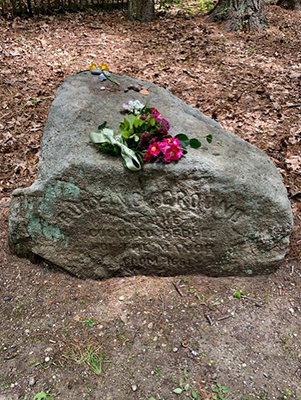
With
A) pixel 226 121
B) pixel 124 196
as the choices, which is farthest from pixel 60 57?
pixel 124 196

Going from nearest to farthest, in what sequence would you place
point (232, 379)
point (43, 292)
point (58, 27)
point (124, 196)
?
point (232, 379) → point (124, 196) → point (43, 292) → point (58, 27)

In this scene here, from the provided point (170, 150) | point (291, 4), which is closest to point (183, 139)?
point (170, 150)

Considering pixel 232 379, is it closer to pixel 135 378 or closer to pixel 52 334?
pixel 135 378

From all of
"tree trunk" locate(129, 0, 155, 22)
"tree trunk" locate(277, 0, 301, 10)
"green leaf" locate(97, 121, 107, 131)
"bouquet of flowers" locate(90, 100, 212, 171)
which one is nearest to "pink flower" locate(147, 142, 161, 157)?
"bouquet of flowers" locate(90, 100, 212, 171)

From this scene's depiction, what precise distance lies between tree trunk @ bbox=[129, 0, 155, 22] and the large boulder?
5327 mm

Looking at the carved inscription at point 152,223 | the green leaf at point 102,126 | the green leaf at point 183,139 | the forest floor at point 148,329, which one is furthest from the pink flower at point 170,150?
the forest floor at point 148,329

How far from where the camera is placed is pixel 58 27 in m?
6.84

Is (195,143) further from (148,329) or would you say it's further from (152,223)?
(148,329)

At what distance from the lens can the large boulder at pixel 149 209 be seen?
2465mm

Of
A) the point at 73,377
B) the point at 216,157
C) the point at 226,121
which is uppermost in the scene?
the point at 216,157

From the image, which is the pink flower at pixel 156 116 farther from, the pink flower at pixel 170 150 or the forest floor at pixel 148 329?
the forest floor at pixel 148 329

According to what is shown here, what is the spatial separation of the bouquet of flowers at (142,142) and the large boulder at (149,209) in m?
0.07

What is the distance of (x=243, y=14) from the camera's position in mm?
6605

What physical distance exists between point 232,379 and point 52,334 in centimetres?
125
